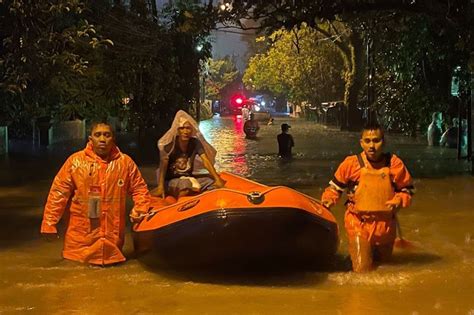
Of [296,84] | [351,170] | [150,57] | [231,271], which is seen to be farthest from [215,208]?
[296,84]

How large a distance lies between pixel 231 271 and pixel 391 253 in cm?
164

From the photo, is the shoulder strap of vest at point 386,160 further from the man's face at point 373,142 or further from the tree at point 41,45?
the tree at point 41,45

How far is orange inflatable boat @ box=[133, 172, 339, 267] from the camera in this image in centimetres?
622

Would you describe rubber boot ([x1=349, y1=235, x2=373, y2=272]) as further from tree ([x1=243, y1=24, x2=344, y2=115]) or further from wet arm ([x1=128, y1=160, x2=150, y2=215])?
tree ([x1=243, y1=24, x2=344, y2=115])

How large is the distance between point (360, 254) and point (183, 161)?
234 centimetres

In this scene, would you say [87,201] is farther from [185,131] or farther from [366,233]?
[366,233]

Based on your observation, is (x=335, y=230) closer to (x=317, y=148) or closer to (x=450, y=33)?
(x=450, y=33)

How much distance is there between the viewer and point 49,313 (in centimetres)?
582

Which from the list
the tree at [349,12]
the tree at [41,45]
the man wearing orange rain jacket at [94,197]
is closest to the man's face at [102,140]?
the man wearing orange rain jacket at [94,197]

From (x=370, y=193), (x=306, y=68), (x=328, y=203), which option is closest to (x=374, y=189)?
(x=370, y=193)

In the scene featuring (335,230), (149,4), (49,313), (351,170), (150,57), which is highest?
(149,4)

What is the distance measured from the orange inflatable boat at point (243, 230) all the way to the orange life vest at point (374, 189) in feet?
1.24

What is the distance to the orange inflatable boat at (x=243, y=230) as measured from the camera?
245 inches

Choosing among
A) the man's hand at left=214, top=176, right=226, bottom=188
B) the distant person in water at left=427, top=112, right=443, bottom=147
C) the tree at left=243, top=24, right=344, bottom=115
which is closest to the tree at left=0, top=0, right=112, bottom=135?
the man's hand at left=214, top=176, right=226, bottom=188
